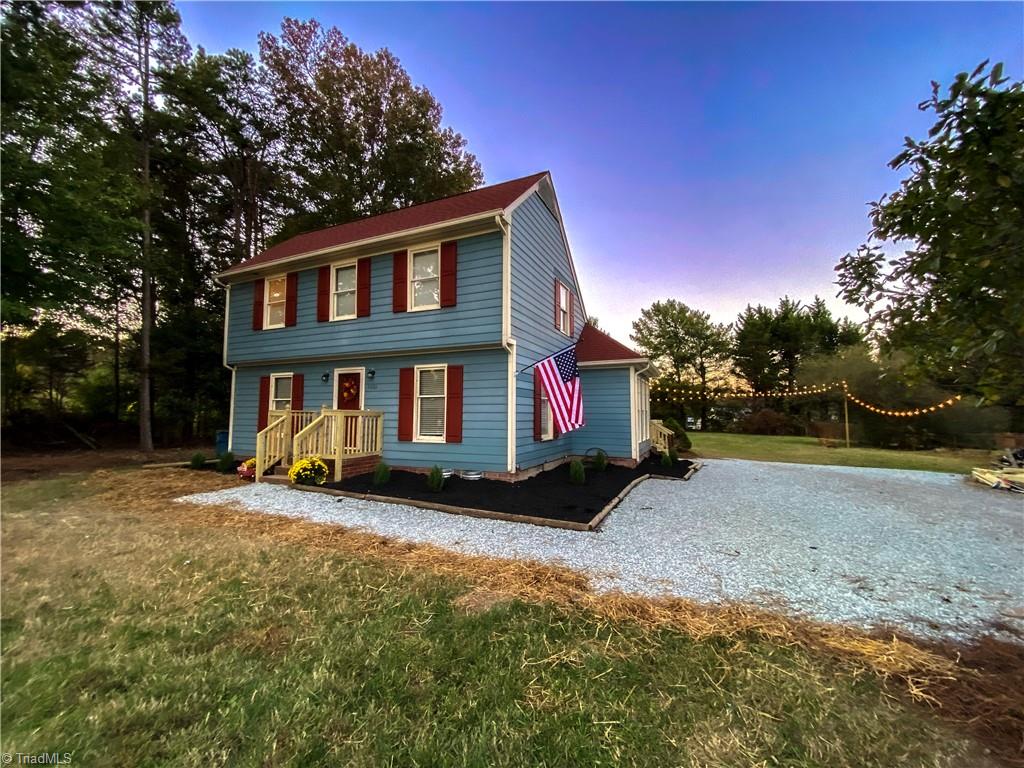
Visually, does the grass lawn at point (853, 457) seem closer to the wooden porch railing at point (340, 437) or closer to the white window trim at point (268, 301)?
the wooden porch railing at point (340, 437)

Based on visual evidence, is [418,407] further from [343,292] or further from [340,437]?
[343,292]

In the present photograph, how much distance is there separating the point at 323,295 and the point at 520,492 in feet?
21.8

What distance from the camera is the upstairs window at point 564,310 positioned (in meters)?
10.9

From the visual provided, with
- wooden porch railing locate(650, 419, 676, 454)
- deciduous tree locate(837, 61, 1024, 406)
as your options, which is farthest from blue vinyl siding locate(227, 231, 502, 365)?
wooden porch railing locate(650, 419, 676, 454)

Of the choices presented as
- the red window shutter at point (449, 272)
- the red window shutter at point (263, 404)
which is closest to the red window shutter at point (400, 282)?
the red window shutter at point (449, 272)

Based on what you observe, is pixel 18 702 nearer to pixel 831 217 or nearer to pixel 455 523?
pixel 455 523

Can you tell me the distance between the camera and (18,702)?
1952mm

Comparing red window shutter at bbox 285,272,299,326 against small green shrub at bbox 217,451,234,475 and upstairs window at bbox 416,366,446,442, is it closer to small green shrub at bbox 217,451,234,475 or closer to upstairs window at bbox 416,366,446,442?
small green shrub at bbox 217,451,234,475

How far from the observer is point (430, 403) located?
852cm

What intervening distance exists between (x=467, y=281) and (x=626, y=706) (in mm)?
7254

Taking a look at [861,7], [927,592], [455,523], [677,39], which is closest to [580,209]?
[677,39]

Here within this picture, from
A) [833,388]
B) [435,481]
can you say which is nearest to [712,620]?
[435,481]

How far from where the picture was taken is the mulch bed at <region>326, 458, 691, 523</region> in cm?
590

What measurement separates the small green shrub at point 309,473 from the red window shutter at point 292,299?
4.19 m
